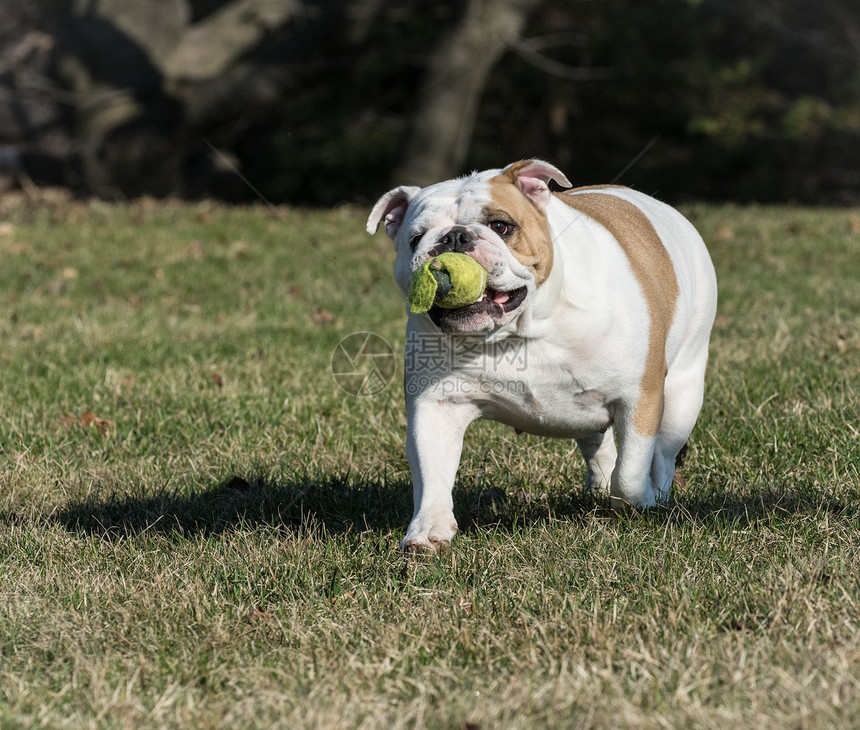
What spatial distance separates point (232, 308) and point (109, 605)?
500 centimetres

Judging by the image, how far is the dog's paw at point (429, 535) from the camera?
3593mm

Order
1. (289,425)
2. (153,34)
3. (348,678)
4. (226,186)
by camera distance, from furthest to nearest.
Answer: (226,186) < (153,34) < (289,425) < (348,678)

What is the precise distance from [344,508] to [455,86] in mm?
11539

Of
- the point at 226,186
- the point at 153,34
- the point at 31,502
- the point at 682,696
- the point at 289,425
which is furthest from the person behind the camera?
the point at 226,186

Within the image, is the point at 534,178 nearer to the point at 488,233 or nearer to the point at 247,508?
the point at 488,233

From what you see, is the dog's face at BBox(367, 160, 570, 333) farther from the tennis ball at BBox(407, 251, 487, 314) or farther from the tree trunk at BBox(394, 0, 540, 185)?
the tree trunk at BBox(394, 0, 540, 185)

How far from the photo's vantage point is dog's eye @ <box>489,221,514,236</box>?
3.69m

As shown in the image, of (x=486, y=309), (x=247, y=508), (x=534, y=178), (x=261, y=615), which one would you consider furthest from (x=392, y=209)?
(x=261, y=615)

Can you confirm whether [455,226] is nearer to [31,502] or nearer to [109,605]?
[109,605]

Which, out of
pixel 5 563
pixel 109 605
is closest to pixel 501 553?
pixel 109 605

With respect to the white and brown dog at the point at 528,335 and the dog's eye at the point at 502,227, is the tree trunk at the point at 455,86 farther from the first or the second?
the dog's eye at the point at 502,227

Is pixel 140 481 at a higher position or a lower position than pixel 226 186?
higher

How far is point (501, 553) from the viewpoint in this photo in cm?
358

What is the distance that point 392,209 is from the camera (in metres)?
4.16
